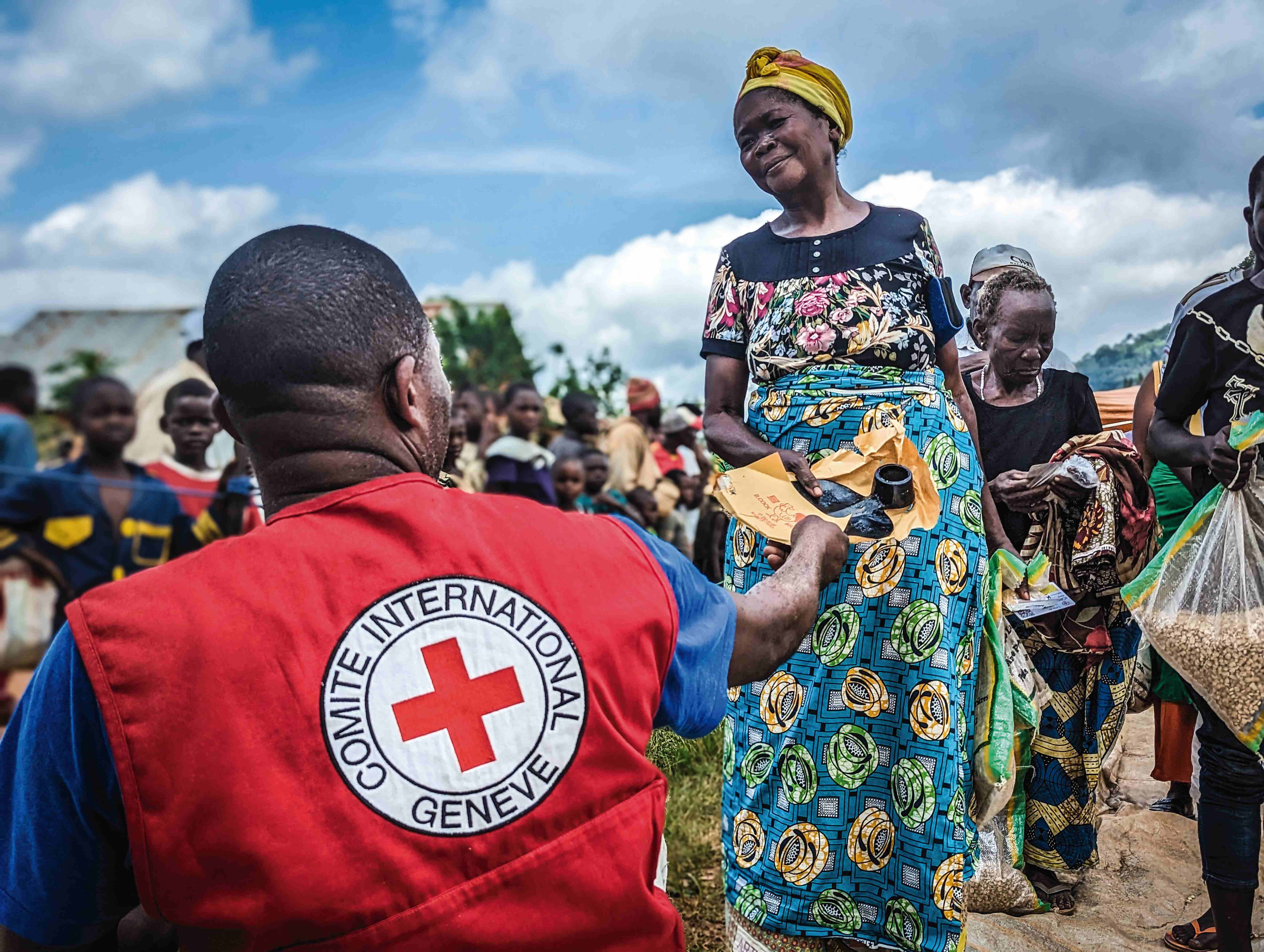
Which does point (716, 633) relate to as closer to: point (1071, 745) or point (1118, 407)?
point (1071, 745)

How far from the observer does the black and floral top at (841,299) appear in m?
2.27

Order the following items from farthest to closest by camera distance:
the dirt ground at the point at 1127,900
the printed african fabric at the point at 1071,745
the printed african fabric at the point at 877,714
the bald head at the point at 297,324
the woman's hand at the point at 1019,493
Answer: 1. the printed african fabric at the point at 1071,745
2. the woman's hand at the point at 1019,493
3. the dirt ground at the point at 1127,900
4. the printed african fabric at the point at 877,714
5. the bald head at the point at 297,324

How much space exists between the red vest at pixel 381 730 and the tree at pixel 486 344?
35.2 m

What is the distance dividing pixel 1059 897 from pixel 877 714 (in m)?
1.28

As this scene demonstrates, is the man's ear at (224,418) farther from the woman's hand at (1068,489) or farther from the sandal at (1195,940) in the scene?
the sandal at (1195,940)

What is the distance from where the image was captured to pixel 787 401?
236cm

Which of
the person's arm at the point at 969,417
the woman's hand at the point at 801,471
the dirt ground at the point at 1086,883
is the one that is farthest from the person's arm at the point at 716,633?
the dirt ground at the point at 1086,883

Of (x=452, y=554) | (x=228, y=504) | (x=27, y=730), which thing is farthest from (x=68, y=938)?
(x=228, y=504)

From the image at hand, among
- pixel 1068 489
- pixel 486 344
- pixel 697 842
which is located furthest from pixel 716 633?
pixel 486 344

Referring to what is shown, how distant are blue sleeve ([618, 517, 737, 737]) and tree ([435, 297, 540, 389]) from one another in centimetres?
3502

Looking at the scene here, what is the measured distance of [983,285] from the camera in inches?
123

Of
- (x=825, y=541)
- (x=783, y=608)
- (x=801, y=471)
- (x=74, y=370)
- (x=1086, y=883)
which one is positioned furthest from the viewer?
(x=74, y=370)

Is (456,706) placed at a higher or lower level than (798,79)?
lower

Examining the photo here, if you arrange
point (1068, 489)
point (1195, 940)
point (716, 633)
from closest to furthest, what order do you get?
point (716, 633) < point (1195, 940) < point (1068, 489)
